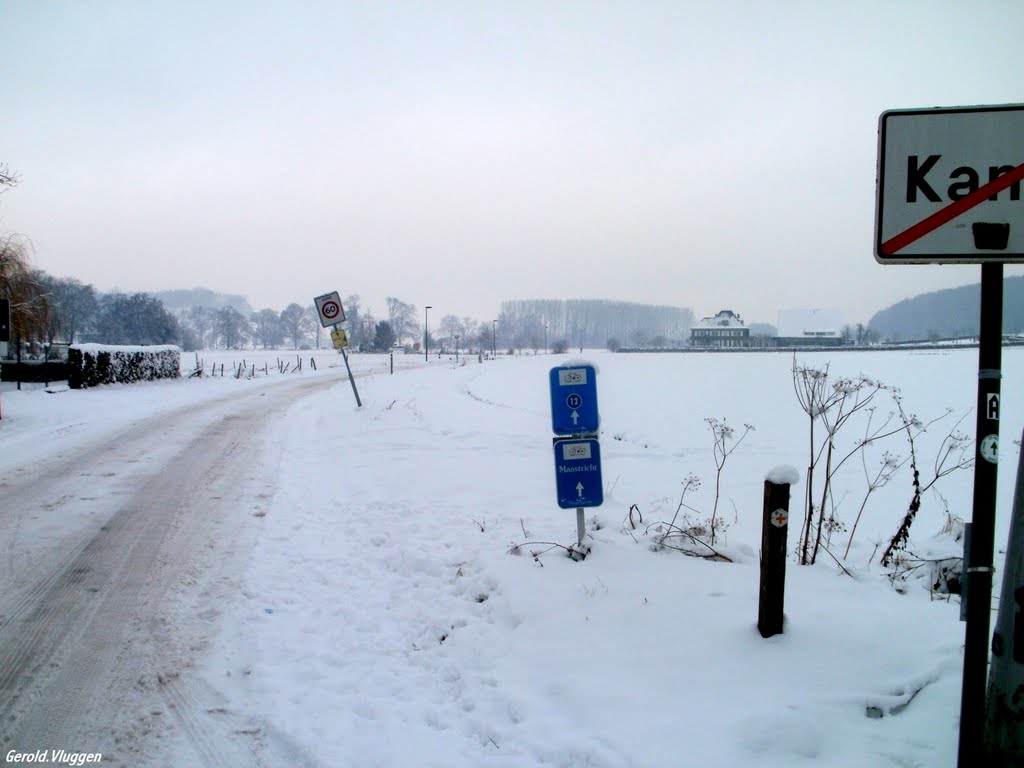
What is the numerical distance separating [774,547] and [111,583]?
486 centimetres

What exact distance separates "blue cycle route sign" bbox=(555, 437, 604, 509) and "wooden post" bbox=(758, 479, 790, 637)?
1.62m

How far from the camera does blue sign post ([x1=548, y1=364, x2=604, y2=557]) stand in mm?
4738

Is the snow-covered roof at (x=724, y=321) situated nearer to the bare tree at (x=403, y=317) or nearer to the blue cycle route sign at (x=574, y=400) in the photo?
the bare tree at (x=403, y=317)

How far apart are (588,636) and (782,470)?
152cm

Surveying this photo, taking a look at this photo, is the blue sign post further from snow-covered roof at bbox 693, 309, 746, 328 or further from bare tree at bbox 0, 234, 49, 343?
snow-covered roof at bbox 693, 309, 746, 328

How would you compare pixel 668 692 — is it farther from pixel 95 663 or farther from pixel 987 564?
pixel 95 663

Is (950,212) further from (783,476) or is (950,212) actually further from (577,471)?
(577,471)

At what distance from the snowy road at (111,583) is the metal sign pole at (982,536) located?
2.88 metres

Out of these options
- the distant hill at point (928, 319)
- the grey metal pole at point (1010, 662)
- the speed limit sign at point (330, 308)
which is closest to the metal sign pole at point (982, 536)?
the grey metal pole at point (1010, 662)

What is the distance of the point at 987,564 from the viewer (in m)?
2.23

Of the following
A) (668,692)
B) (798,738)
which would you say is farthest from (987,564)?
(668,692)

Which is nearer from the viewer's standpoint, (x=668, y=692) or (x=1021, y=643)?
(x=1021, y=643)

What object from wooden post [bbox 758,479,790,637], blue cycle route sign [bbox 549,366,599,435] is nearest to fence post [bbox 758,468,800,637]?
wooden post [bbox 758,479,790,637]

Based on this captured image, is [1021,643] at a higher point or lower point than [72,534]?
higher
